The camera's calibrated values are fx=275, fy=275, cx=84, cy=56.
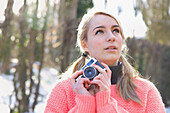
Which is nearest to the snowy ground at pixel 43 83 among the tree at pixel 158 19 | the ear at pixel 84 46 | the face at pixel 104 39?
the ear at pixel 84 46

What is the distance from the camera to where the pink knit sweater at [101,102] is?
5.16 ft

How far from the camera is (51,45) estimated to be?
9570mm

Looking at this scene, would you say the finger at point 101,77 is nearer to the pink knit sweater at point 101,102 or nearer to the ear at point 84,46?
the pink knit sweater at point 101,102

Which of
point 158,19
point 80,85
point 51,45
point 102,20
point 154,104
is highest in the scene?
point 158,19

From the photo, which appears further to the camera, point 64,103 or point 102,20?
point 102,20

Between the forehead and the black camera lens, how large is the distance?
388 millimetres

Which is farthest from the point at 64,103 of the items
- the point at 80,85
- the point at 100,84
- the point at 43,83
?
the point at 43,83

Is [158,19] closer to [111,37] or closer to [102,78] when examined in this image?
[111,37]

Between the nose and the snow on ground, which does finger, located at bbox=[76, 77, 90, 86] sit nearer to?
the nose

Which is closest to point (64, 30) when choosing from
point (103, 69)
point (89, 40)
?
point (89, 40)

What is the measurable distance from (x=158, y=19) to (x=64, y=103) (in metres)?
12.1

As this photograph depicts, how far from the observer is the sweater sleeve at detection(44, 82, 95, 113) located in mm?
1577

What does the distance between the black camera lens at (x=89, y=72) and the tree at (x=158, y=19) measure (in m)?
10.5

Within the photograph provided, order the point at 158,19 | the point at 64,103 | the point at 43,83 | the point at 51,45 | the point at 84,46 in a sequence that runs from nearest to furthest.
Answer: the point at 64,103, the point at 84,46, the point at 43,83, the point at 51,45, the point at 158,19
